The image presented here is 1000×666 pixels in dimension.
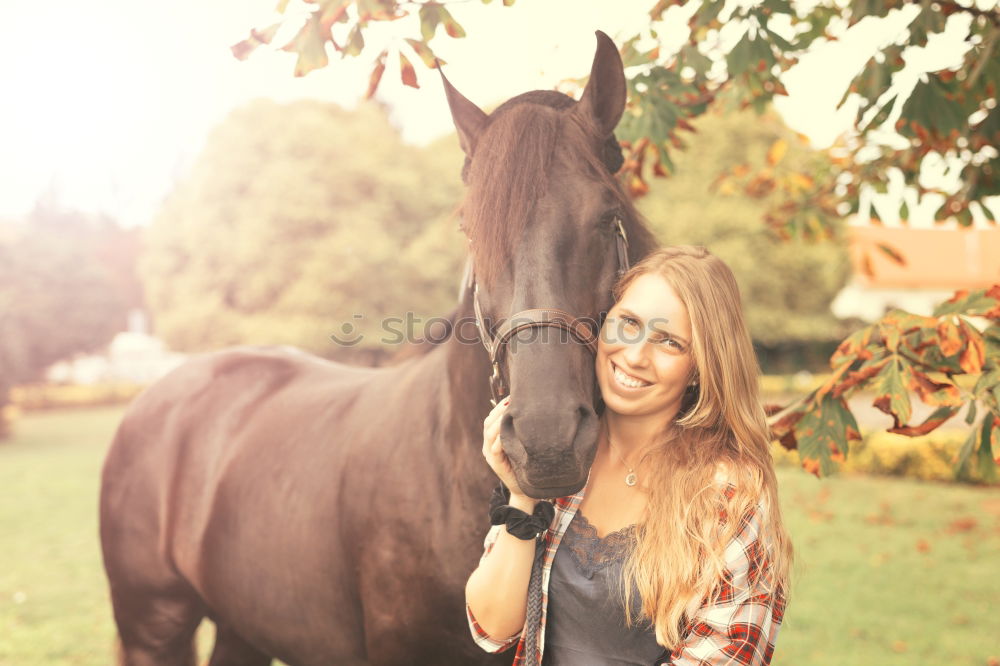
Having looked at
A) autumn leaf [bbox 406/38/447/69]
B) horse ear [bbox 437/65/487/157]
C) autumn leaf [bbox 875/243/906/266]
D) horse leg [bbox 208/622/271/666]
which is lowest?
horse leg [bbox 208/622/271/666]

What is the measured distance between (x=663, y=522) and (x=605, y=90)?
1.20 metres

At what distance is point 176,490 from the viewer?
3.52 meters

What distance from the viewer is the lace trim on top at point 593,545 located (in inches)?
68.6

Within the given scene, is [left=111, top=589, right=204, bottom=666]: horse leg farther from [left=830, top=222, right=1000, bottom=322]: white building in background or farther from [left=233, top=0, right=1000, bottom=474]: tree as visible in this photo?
[left=830, top=222, right=1000, bottom=322]: white building in background

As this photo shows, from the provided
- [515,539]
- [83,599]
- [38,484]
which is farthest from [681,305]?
[38,484]

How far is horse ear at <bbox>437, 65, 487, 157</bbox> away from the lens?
6.88 feet

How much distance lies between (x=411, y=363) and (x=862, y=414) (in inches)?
683

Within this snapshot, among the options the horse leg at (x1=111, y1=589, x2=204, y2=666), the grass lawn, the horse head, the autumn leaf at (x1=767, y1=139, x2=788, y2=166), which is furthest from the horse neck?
the autumn leaf at (x1=767, y1=139, x2=788, y2=166)

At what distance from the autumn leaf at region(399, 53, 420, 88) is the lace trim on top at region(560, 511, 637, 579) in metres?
1.60

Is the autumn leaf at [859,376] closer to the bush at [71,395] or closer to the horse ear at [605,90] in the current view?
the horse ear at [605,90]

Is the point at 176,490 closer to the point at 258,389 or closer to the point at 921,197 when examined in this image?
the point at 258,389

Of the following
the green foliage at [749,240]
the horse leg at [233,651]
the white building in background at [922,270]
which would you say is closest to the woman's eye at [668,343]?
the horse leg at [233,651]

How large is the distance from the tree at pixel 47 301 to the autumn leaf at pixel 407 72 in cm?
1931

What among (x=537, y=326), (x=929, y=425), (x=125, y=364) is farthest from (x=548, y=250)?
(x=125, y=364)
